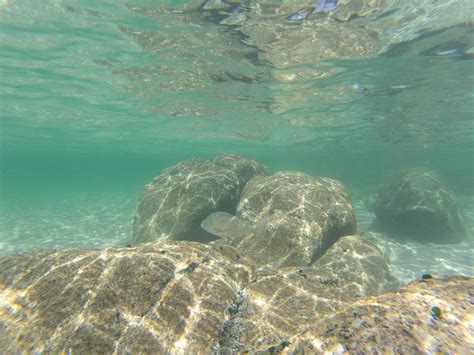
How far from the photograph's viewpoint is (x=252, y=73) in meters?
14.9

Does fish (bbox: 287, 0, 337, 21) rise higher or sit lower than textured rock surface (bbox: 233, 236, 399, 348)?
higher

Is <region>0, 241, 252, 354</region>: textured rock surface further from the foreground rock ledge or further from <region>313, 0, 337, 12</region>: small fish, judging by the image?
<region>313, 0, 337, 12</region>: small fish

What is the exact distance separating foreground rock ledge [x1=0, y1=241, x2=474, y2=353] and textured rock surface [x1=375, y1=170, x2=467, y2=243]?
1270 cm

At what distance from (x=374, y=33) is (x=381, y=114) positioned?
14.2 meters

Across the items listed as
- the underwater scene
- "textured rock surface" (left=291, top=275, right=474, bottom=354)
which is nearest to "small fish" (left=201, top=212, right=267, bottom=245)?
the underwater scene

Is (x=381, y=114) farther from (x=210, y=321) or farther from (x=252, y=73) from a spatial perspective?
(x=210, y=321)

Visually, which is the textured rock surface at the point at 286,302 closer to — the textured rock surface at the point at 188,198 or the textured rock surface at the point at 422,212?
the textured rock surface at the point at 188,198

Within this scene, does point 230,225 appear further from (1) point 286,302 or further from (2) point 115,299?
(2) point 115,299

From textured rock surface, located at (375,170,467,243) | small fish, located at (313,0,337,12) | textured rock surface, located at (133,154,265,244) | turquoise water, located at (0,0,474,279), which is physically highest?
small fish, located at (313,0,337,12)

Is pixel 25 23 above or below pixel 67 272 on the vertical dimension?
above

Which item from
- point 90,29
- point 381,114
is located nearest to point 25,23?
point 90,29

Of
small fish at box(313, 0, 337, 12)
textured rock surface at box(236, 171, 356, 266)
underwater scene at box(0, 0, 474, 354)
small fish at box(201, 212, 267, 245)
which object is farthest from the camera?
small fish at box(313, 0, 337, 12)

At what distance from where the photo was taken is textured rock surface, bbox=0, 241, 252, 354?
9.41ft

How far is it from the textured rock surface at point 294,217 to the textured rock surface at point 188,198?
3.40 feet
